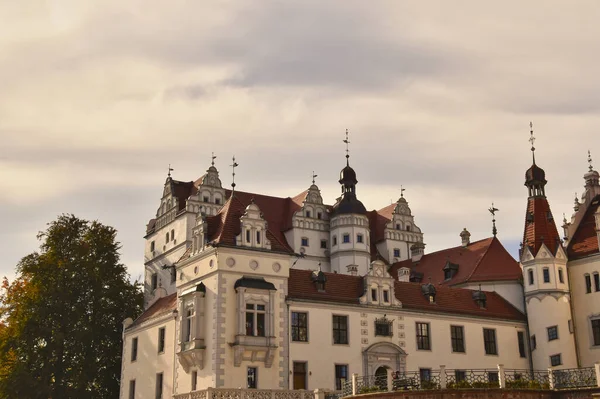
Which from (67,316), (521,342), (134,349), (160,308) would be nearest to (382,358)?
(521,342)

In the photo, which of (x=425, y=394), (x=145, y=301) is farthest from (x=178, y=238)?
(x=425, y=394)

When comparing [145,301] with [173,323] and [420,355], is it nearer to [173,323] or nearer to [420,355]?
[173,323]

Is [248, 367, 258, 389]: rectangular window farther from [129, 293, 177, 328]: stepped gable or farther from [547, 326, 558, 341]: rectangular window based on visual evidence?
[547, 326, 558, 341]: rectangular window

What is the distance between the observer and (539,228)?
56656 millimetres

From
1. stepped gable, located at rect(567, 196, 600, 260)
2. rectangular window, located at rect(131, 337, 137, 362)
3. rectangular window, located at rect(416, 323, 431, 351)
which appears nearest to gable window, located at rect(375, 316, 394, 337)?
rectangular window, located at rect(416, 323, 431, 351)

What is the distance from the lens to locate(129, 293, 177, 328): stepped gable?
165 feet

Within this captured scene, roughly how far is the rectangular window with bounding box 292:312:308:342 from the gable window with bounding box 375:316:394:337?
487 centimetres

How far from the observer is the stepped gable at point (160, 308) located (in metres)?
50.4

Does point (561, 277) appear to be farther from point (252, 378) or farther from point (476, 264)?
point (252, 378)

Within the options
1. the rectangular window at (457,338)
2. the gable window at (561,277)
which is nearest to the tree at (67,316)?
the rectangular window at (457,338)

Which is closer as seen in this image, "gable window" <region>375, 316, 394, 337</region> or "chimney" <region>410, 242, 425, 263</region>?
"gable window" <region>375, 316, 394, 337</region>

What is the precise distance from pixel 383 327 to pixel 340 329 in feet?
10.2

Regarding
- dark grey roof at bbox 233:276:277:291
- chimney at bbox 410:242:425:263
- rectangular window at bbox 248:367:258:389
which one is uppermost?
chimney at bbox 410:242:425:263

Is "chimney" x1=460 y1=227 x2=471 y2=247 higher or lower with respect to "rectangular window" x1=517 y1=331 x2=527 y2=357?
higher
